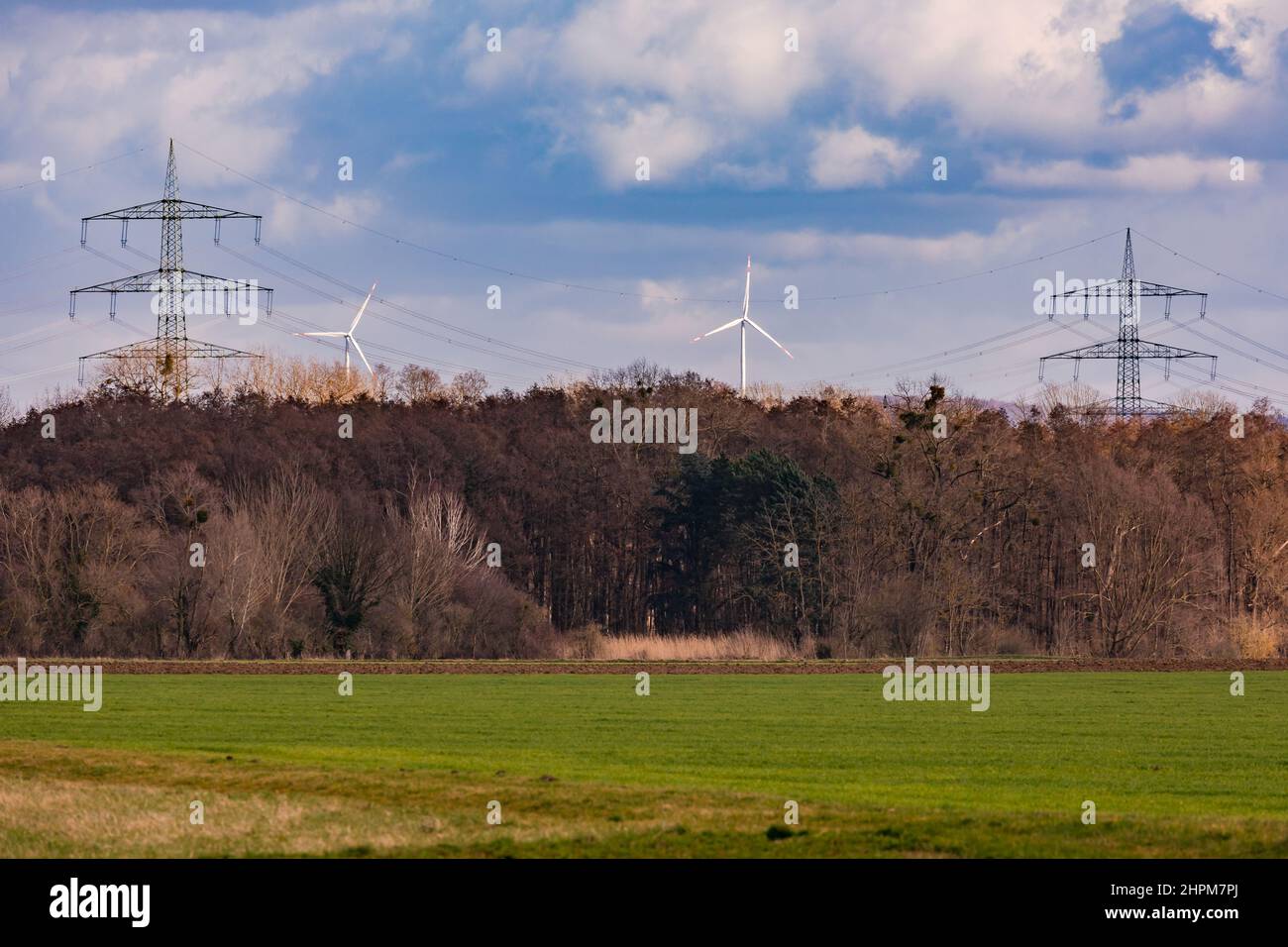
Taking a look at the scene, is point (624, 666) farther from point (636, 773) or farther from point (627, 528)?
point (636, 773)

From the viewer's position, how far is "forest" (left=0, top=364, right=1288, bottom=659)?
73.2 m

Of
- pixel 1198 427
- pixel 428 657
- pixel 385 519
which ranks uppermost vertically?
pixel 1198 427

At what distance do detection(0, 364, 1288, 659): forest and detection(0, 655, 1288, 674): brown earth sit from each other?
749cm

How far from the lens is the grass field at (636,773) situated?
1706 cm

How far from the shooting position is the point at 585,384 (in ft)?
402

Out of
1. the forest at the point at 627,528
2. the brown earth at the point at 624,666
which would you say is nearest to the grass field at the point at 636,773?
the brown earth at the point at 624,666

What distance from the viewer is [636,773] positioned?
2530 centimetres

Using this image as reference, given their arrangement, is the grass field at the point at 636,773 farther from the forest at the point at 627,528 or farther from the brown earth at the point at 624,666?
the forest at the point at 627,528

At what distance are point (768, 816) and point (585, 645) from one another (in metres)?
56.5

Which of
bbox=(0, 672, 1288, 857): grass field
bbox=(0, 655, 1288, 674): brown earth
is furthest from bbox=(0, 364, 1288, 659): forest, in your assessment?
bbox=(0, 672, 1288, 857): grass field

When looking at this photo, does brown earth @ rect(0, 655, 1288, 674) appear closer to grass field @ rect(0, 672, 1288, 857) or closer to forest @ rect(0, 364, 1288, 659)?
forest @ rect(0, 364, 1288, 659)

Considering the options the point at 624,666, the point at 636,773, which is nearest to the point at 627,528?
the point at 624,666
